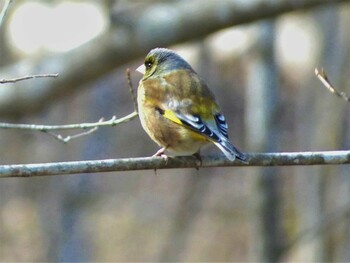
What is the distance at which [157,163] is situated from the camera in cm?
479

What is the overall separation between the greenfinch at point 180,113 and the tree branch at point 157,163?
0.52ft

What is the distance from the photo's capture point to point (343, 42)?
9.24 meters

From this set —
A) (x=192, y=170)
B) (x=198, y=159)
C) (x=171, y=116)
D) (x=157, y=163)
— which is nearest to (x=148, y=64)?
(x=171, y=116)

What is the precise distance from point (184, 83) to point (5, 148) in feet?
25.2

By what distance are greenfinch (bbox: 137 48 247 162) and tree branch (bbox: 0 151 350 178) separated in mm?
157

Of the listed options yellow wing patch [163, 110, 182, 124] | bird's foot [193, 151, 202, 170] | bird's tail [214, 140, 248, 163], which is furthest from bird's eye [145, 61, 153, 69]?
bird's tail [214, 140, 248, 163]

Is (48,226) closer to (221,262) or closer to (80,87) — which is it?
(80,87)

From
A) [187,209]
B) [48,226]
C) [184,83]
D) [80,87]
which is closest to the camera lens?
[184,83]

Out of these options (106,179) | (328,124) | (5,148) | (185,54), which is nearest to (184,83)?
(328,124)

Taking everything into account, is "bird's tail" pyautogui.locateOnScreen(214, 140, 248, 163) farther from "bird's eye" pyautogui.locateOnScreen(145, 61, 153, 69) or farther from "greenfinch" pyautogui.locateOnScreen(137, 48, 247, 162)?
"bird's eye" pyautogui.locateOnScreen(145, 61, 153, 69)

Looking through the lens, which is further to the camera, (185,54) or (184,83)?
(185,54)

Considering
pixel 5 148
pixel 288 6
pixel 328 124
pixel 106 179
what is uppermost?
pixel 288 6

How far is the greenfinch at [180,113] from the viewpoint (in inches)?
213

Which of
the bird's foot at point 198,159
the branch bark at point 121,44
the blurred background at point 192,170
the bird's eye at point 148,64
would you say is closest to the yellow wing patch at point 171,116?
the bird's foot at point 198,159
